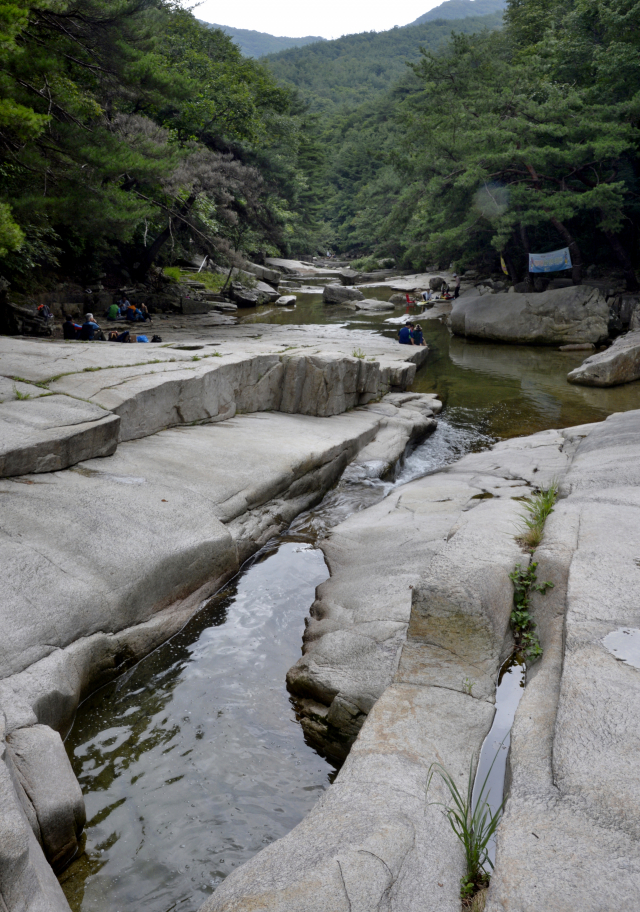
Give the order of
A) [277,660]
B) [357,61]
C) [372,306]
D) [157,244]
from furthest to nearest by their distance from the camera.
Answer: [357,61], [372,306], [157,244], [277,660]

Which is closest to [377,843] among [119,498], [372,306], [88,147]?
[119,498]

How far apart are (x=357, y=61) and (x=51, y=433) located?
174m

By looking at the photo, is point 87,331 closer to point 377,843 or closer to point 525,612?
point 525,612

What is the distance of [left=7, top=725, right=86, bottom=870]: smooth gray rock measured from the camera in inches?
129

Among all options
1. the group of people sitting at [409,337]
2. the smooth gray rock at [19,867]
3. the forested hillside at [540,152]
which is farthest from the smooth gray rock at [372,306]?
the smooth gray rock at [19,867]

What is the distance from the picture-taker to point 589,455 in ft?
27.1

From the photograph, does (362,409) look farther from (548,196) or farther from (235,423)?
(548,196)

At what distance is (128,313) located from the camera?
21688mm

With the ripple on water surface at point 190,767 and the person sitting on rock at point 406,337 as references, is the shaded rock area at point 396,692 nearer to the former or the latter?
→ the ripple on water surface at point 190,767

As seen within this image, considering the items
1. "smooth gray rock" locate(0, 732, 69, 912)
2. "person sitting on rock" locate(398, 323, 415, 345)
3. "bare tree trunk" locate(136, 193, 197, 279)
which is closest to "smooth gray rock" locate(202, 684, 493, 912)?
"smooth gray rock" locate(0, 732, 69, 912)

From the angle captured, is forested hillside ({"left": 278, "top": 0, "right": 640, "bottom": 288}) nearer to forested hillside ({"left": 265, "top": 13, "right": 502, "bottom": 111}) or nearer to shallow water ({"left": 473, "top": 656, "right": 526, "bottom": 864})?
shallow water ({"left": 473, "top": 656, "right": 526, "bottom": 864})

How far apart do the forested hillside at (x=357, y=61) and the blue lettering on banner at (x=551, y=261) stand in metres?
102

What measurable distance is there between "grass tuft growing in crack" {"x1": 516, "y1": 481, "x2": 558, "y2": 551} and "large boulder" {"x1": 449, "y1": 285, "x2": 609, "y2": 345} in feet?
52.9

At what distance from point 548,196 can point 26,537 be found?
2176 centimetres
